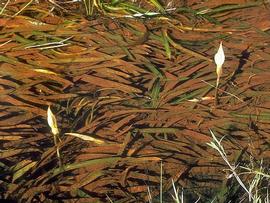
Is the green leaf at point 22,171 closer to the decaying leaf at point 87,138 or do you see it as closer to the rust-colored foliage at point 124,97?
A: the rust-colored foliage at point 124,97

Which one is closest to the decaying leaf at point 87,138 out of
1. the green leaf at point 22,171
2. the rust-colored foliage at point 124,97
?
the rust-colored foliage at point 124,97

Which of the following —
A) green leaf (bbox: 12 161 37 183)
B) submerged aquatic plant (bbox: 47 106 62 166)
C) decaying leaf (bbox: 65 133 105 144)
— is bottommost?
green leaf (bbox: 12 161 37 183)

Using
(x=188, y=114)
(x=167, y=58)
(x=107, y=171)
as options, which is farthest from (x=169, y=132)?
(x=167, y=58)

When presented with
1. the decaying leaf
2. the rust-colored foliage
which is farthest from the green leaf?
the decaying leaf

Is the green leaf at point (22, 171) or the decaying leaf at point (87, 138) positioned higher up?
the decaying leaf at point (87, 138)

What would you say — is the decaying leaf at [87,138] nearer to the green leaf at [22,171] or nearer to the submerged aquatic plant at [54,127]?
the submerged aquatic plant at [54,127]

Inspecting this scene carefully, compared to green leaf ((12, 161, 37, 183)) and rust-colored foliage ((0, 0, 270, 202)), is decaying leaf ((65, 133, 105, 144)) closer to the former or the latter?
rust-colored foliage ((0, 0, 270, 202))

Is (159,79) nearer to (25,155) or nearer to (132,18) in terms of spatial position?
(132,18)

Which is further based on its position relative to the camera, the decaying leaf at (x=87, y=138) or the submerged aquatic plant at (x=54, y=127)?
the decaying leaf at (x=87, y=138)

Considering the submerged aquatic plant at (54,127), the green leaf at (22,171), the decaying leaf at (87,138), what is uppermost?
the submerged aquatic plant at (54,127)
